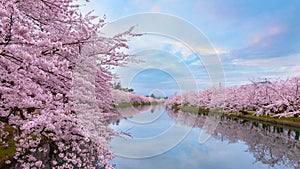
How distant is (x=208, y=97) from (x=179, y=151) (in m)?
49.5

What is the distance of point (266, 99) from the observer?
38969 millimetres

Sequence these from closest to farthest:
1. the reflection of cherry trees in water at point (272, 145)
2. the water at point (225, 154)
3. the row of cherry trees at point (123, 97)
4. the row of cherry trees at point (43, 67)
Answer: the row of cherry trees at point (43, 67), the water at point (225, 154), the row of cherry trees at point (123, 97), the reflection of cherry trees in water at point (272, 145)

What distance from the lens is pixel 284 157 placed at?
1580 centimetres

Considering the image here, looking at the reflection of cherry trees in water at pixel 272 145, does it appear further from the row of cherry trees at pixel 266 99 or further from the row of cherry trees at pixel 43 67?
the row of cherry trees at pixel 43 67

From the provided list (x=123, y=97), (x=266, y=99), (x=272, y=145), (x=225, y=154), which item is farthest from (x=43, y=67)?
(x=266, y=99)

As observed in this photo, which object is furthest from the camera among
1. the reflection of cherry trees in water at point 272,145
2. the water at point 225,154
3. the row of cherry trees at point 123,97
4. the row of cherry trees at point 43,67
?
the reflection of cherry trees in water at point 272,145

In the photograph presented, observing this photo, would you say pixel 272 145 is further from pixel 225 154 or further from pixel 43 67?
pixel 43 67

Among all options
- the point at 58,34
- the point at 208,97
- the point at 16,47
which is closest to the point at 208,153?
the point at 58,34

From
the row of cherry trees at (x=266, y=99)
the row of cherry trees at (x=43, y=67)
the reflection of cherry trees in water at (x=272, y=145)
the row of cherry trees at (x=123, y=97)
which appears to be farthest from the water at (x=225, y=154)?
the row of cherry trees at (x=43, y=67)

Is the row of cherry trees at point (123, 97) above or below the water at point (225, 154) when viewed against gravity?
above

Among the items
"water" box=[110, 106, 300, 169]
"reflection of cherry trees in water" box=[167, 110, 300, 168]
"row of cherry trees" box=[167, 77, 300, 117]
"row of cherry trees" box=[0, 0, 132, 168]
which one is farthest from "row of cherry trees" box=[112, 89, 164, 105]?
"row of cherry trees" box=[167, 77, 300, 117]

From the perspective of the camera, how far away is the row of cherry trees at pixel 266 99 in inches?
1117

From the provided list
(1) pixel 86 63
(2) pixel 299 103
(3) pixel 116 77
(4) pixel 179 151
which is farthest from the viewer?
(2) pixel 299 103

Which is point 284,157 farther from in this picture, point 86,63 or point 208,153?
point 86,63
